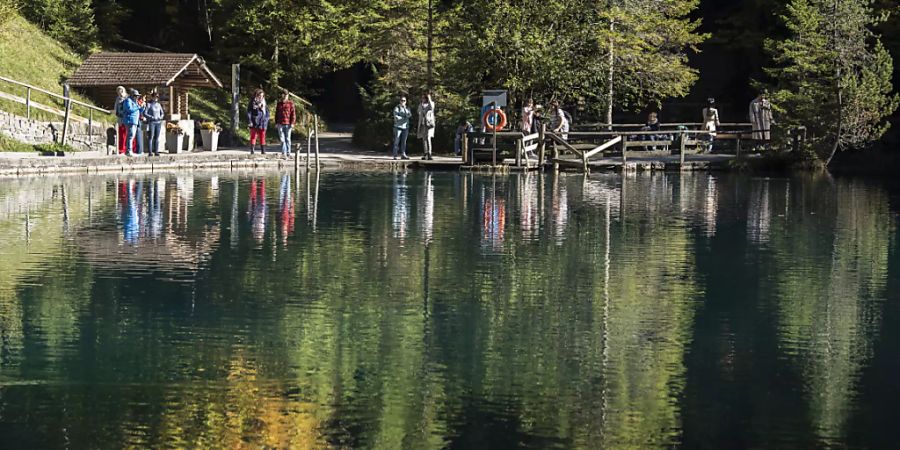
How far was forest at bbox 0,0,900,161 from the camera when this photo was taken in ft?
126

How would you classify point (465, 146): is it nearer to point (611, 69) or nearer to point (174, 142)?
point (611, 69)

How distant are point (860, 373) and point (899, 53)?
34.4 m

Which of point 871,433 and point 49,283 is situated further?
point 49,283

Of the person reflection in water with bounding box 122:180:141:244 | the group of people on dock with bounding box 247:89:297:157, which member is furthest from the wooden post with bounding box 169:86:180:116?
the person reflection in water with bounding box 122:180:141:244

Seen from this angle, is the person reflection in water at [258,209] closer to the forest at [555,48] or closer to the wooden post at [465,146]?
the wooden post at [465,146]

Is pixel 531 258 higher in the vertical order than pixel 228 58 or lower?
lower

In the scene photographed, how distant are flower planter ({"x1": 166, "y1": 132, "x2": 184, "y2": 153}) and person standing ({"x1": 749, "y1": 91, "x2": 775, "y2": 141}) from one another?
51.4 ft

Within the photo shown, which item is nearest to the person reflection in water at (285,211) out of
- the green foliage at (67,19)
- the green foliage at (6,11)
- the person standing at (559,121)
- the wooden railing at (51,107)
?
the wooden railing at (51,107)

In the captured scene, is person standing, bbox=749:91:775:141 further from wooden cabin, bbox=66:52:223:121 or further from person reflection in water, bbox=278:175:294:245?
wooden cabin, bbox=66:52:223:121

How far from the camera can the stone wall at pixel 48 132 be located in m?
37.1

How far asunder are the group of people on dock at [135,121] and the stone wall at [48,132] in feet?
7.76

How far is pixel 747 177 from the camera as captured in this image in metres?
36.4

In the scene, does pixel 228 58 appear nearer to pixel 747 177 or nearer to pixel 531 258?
pixel 747 177

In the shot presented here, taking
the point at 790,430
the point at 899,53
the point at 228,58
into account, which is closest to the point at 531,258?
the point at 790,430
